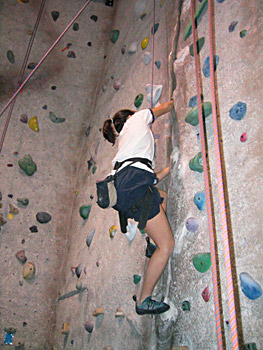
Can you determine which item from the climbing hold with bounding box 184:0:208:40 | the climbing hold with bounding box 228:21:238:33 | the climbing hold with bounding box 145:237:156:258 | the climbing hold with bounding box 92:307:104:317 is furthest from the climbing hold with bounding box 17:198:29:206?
the climbing hold with bounding box 228:21:238:33

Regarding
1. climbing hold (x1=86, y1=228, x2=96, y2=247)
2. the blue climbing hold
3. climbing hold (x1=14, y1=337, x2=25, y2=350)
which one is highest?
climbing hold (x1=86, y1=228, x2=96, y2=247)

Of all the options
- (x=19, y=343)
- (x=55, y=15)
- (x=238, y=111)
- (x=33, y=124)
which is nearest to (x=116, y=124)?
(x=238, y=111)

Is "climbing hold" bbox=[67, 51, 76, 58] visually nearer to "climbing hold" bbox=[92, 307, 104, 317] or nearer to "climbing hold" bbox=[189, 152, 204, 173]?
"climbing hold" bbox=[189, 152, 204, 173]

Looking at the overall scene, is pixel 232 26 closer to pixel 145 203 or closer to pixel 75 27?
pixel 145 203

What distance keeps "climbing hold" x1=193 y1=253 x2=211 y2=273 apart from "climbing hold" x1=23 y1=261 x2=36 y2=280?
5.02 feet

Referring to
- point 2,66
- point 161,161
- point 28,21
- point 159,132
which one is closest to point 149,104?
point 159,132

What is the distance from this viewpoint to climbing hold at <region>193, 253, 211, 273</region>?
4.92 feet

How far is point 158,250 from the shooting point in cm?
161

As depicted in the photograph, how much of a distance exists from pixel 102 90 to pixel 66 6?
103cm

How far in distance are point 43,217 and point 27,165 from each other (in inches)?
17.6

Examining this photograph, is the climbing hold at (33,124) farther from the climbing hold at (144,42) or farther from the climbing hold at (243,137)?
the climbing hold at (243,137)

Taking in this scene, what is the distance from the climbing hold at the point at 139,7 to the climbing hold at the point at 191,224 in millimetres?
2023

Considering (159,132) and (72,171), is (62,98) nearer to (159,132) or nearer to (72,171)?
(72,171)

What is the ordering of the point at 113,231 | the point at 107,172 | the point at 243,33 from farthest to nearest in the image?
the point at 107,172 < the point at 113,231 < the point at 243,33
